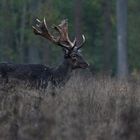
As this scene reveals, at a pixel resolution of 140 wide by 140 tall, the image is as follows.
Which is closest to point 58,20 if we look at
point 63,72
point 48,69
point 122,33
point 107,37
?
point 107,37

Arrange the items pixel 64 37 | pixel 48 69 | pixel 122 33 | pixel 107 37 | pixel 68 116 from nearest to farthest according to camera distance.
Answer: pixel 68 116, pixel 48 69, pixel 64 37, pixel 122 33, pixel 107 37

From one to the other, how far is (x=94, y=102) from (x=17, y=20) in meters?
33.8

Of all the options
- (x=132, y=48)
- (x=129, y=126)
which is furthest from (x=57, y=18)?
(x=129, y=126)

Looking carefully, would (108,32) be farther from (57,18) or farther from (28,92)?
(28,92)

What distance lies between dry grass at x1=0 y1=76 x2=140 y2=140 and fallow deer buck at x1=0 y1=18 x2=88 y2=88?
7.86 feet

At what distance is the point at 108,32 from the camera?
1474 inches

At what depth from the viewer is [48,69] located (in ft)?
57.3

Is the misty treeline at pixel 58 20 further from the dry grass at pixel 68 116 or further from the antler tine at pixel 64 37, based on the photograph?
the dry grass at pixel 68 116

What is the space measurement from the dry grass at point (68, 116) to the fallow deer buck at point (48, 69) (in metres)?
2.40

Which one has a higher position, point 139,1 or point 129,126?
→ point 139,1

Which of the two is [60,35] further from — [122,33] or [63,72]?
[122,33]

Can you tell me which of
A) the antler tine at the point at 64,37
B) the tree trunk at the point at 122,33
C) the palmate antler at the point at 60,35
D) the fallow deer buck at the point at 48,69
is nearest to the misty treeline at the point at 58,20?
the tree trunk at the point at 122,33

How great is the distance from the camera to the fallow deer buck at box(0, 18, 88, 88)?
16797 mm

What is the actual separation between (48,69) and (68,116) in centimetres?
687
